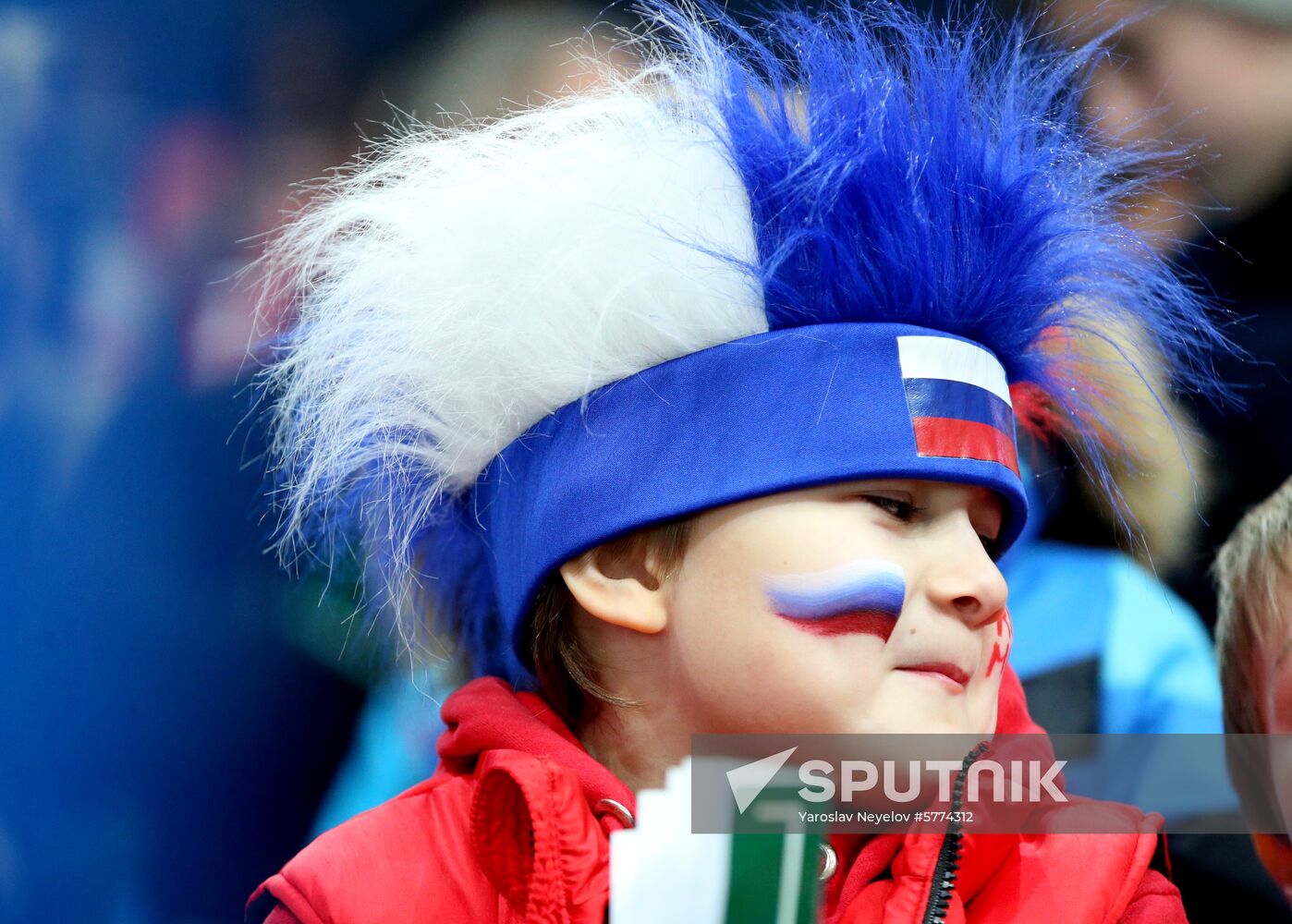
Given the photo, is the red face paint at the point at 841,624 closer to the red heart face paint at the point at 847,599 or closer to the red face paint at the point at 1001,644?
the red heart face paint at the point at 847,599

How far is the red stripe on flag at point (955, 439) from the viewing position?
111 centimetres

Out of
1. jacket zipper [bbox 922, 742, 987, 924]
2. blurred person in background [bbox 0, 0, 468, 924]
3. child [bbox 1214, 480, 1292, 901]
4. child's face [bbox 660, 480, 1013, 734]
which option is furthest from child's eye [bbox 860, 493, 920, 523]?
blurred person in background [bbox 0, 0, 468, 924]

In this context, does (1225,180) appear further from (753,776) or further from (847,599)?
(753,776)

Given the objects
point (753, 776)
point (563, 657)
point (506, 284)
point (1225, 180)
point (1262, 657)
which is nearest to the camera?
point (753, 776)

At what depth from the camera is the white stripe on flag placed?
1.13m

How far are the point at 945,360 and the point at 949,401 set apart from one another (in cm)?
4

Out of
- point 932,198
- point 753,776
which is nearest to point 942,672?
point 753,776

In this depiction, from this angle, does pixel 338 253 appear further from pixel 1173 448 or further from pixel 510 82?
pixel 1173 448

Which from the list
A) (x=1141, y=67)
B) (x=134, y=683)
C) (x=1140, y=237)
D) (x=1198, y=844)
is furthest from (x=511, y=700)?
(x=1141, y=67)

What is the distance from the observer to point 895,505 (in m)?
1.14

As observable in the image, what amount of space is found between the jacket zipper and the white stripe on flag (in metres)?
0.34

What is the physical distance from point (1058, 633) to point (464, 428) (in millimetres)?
968

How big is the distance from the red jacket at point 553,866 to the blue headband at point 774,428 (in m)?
0.20

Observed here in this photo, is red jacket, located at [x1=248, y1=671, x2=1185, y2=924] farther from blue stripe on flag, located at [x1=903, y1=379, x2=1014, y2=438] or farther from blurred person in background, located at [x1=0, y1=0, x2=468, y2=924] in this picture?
blurred person in background, located at [x1=0, y1=0, x2=468, y2=924]
